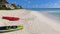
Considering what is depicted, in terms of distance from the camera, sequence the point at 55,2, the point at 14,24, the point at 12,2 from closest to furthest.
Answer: the point at 14,24
the point at 12,2
the point at 55,2

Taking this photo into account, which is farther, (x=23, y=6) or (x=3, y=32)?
(x=23, y=6)

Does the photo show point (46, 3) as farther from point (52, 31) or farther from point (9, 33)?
point (9, 33)

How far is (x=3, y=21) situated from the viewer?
3.46 meters

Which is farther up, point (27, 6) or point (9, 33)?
point (27, 6)

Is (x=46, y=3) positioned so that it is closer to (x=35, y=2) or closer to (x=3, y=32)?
(x=35, y=2)

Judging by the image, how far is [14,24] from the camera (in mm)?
3332

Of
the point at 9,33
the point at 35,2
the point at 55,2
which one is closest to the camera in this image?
the point at 9,33

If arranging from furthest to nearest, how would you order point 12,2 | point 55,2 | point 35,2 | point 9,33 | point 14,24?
point 55,2, point 35,2, point 12,2, point 14,24, point 9,33

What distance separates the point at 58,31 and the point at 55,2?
3.72ft

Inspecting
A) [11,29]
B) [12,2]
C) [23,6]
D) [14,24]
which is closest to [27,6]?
[23,6]

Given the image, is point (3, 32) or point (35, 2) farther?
point (35, 2)

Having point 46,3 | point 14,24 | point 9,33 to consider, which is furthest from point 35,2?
point 9,33

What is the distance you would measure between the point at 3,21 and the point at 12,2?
0.45 m

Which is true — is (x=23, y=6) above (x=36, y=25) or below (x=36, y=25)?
above
